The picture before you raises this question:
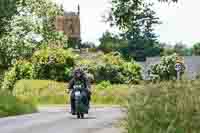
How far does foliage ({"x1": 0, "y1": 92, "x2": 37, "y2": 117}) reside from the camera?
3093 centimetres

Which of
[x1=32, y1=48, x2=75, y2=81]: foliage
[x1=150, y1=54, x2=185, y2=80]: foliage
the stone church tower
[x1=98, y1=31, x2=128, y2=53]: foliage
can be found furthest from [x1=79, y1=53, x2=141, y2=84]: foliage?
[x1=98, y1=31, x2=128, y2=53]: foliage

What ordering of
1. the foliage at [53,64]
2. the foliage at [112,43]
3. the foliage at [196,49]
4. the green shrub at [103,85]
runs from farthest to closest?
the foliage at [196,49] < the foliage at [112,43] < the foliage at [53,64] < the green shrub at [103,85]

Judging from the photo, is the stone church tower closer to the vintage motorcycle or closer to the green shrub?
the green shrub

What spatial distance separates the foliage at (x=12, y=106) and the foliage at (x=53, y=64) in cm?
2048

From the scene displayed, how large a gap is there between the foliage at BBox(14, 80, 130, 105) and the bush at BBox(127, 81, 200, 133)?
34.1m

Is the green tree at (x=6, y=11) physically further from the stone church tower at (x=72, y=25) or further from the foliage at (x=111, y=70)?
the stone church tower at (x=72, y=25)

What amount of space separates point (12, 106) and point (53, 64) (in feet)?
77.8

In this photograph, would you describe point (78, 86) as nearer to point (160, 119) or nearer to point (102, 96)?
point (160, 119)

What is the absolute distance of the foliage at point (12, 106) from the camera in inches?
1218

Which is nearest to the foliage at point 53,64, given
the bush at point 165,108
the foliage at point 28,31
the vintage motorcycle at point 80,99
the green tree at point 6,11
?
the green tree at point 6,11

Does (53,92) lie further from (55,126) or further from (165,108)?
(165,108)

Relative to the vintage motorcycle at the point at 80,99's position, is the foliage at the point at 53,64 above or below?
above

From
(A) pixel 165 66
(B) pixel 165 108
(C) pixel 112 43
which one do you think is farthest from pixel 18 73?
(C) pixel 112 43

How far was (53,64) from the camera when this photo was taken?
55.7 m
